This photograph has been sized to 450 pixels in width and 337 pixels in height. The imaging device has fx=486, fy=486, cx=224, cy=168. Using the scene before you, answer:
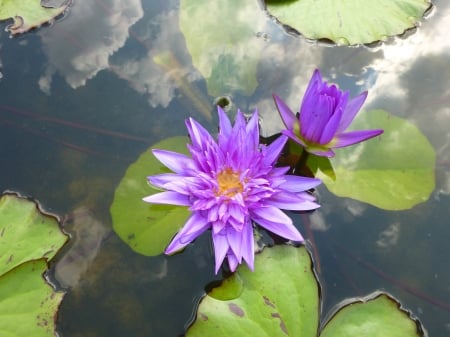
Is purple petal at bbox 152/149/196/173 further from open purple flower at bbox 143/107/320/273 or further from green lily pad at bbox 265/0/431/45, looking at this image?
green lily pad at bbox 265/0/431/45

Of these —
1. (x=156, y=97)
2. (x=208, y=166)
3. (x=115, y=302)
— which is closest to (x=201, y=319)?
(x=115, y=302)

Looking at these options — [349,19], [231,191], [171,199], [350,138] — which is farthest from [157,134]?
[349,19]

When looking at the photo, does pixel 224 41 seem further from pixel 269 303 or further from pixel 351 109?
pixel 269 303

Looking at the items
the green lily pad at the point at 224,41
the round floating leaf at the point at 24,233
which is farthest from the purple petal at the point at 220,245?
the green lily pad at the point at 224,41

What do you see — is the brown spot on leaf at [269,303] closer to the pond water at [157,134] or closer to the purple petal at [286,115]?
the pond water at [157,134]

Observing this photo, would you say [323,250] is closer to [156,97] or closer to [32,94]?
[156,97]

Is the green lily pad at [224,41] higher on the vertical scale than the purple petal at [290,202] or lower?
higher
